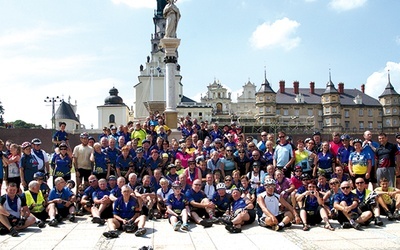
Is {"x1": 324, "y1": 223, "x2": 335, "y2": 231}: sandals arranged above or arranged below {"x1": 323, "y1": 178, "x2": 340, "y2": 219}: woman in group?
below

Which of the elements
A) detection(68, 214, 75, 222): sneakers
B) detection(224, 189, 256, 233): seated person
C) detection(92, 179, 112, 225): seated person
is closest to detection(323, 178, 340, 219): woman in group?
detection(224, 189, 256, 233): seated person

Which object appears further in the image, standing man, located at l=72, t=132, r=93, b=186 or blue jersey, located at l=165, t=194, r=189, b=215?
standing man, located at l=72, t=132, r=93, b=186

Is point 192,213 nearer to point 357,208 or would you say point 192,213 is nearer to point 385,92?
point 357,208

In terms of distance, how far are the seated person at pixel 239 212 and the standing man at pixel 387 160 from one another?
3.93 metres

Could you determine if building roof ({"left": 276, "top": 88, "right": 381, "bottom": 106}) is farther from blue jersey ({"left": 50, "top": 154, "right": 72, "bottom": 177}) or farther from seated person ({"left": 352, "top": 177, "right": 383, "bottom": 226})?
blue jersey ({"left": 50, "top": 154, "right": 72, "bottom": 177})

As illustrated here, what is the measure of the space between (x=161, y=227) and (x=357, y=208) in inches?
168

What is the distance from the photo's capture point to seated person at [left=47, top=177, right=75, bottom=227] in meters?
8.98

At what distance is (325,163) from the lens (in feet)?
34.1

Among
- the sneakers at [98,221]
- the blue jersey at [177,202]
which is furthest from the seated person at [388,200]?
the sneakers at [98,221]

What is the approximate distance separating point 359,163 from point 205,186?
13.3 feet

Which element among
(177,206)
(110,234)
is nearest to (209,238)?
(177,206)

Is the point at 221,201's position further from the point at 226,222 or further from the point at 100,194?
the point at 100,194

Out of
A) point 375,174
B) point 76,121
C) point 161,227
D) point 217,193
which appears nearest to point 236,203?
point 217,193

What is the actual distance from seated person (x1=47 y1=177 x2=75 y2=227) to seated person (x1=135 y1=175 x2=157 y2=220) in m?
1.58
